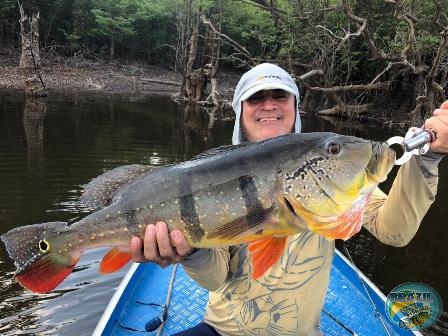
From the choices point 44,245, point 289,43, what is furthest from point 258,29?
point 44,245

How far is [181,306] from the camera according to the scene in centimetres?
480

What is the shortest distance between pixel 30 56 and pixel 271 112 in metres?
24.3

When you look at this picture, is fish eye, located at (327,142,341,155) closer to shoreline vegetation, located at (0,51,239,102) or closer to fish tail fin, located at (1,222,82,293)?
fish tail fin, located at (1,222,82,293)

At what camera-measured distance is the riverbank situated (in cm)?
3397

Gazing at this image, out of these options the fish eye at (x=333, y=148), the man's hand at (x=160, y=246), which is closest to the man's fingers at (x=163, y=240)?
the man's hand at (x=160, y=246)

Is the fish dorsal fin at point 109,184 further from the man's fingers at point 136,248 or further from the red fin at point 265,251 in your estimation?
the red fin at point 265,251

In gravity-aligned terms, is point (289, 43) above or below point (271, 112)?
below

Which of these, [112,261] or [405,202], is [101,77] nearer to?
[112,261]

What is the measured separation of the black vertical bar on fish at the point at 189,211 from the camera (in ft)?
7.41

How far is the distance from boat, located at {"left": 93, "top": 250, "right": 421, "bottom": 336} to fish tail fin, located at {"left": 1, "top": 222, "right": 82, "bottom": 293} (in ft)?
6.06

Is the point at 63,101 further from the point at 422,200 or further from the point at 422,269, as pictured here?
the point at 422,200

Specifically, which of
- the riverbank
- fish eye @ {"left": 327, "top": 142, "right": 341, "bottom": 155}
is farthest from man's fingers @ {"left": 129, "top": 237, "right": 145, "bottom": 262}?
the riverbank

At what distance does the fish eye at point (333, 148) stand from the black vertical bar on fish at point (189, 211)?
698mm

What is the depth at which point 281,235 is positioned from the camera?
7.55 feet
